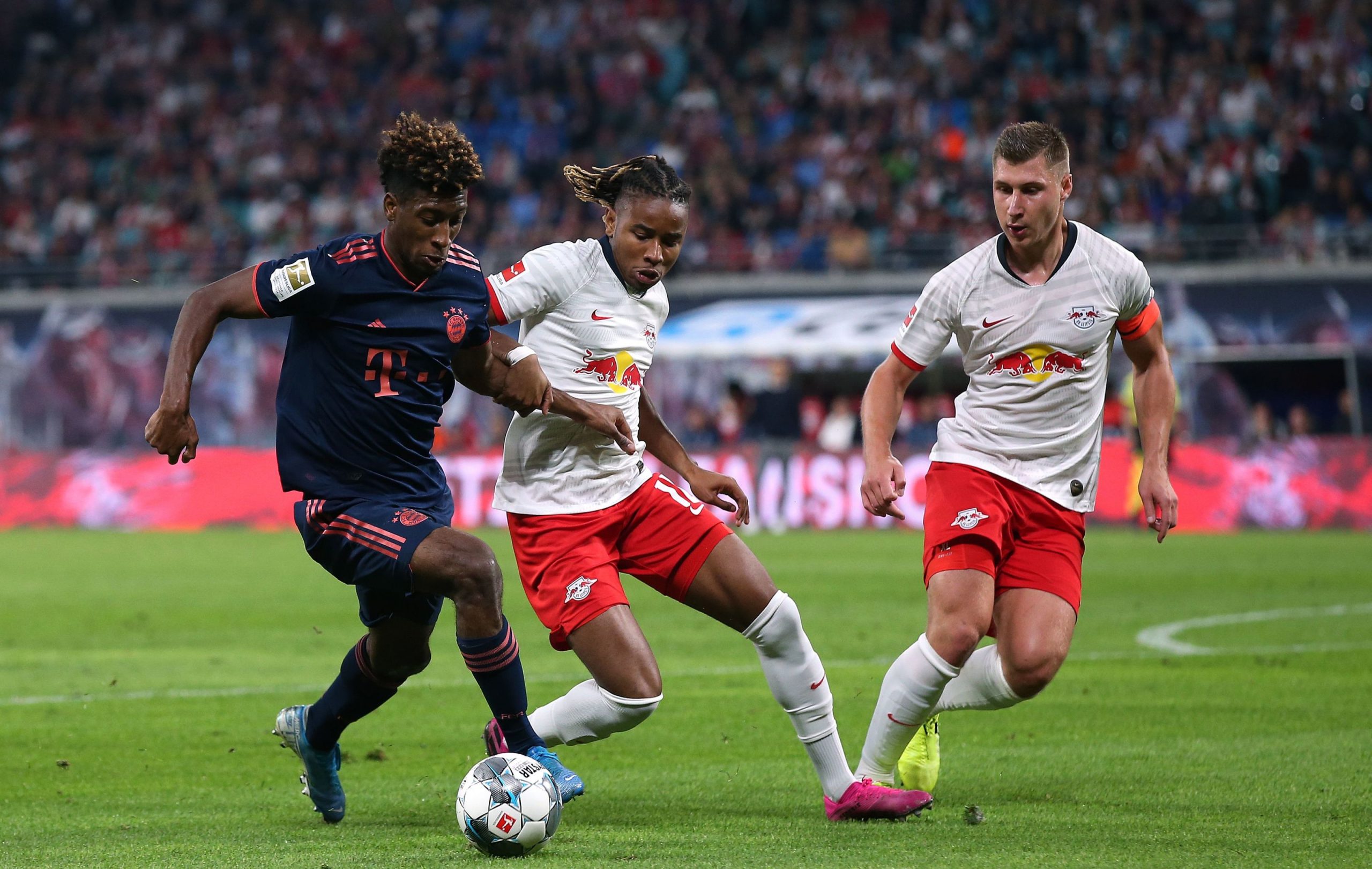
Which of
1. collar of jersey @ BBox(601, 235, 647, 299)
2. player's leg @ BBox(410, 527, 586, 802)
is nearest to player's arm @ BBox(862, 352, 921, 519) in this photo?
collar of jersey @ BBox(601, 235, 647, 299)

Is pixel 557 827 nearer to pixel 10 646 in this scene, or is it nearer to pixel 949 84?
pixel 10 646

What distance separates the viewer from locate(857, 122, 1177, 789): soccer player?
5359mm

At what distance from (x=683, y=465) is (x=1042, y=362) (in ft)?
4.20

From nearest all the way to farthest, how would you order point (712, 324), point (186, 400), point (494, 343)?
1. point (186, 400)
2. point (494, 343)
3. point (712, 324)

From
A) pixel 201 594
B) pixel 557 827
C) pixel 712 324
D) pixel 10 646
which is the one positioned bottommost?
pixel 712 324

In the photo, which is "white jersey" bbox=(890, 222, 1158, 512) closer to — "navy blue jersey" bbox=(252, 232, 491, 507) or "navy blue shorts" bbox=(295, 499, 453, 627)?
"navy blue jersey" bbox=(252, 232, 491, 507)

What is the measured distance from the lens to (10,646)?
35.2 feet

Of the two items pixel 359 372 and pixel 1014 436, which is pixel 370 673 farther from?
pixel 1014 436

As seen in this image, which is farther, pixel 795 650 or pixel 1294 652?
pixel 1294 652

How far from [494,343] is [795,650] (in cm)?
Answer: 137

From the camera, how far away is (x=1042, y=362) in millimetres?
5547

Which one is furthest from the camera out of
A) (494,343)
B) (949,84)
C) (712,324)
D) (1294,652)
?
(949,84)

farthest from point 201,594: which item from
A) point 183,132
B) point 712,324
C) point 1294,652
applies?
point 183,132

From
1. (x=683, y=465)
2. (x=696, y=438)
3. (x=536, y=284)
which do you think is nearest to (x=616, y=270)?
(x=536, y=284)
